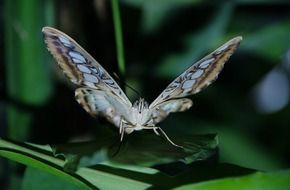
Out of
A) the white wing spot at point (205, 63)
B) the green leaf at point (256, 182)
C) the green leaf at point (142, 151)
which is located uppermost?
the white wing spot at point (205, 63)

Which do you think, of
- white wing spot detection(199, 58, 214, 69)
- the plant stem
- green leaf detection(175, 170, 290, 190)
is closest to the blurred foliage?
the plant stem

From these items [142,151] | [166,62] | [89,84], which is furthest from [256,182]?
[166,62]

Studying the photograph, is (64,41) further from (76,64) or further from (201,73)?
(201,73)

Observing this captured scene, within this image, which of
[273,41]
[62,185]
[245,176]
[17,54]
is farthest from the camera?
[273,41]

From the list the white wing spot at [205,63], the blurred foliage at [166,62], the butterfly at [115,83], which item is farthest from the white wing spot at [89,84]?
the blurred foliage at [166,62]

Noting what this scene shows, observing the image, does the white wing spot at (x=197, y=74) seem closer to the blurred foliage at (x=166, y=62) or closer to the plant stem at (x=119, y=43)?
the plant stem at (x=119, y=43)

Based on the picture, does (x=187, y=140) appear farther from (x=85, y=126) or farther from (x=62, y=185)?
(x=85, y=126)

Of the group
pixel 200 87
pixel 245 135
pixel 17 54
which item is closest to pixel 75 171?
pixel 200 87

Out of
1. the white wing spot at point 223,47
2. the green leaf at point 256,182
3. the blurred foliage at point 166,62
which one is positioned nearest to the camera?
the green leaf at point 256,182
